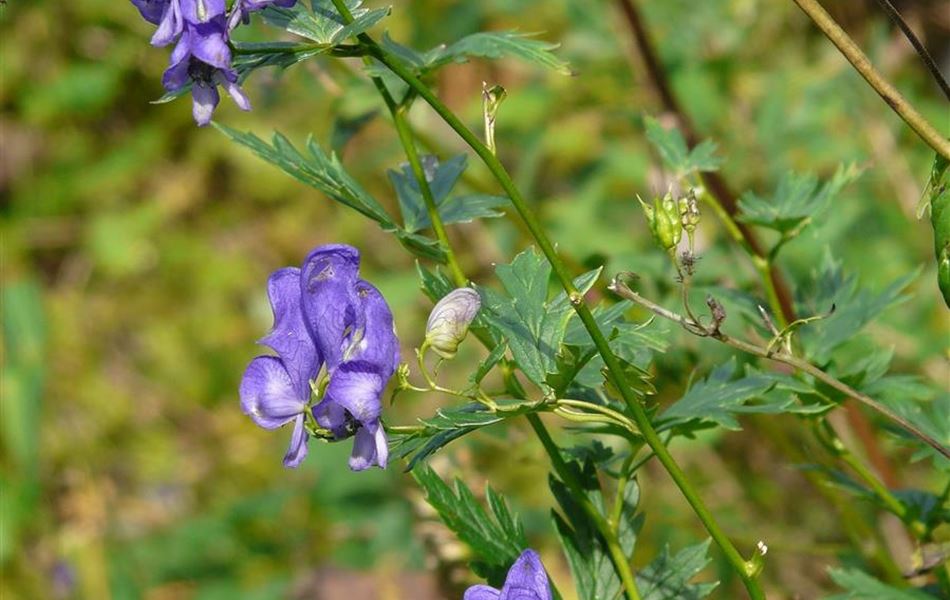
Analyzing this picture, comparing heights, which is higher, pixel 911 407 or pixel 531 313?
pixel 531 313

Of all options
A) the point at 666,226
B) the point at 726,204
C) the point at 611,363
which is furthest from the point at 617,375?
the point at 726,204

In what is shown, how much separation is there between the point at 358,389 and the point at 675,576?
1.18ft

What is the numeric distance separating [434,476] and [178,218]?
9.35 ft

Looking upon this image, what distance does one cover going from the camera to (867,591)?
1116 millimetres

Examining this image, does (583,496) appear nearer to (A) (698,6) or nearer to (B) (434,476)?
(B) (434,476)

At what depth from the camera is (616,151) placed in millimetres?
2863

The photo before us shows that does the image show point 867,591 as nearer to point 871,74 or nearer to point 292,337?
point 871,74

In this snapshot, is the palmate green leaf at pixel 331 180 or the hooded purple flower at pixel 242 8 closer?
the hooded purple flower at pixel 242 8

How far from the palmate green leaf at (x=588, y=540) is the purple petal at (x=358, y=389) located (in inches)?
9.3

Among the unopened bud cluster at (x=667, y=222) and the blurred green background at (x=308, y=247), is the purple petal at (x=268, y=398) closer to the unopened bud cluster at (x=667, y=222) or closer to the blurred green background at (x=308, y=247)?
the unopened bud cluster at (x=667, y=222)

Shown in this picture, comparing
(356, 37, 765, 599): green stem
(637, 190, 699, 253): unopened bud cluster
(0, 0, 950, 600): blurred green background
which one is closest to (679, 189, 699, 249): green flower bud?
(637, 190, 699, 253): unopened bud cluster

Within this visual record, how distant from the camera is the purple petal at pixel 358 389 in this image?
0.84 metres

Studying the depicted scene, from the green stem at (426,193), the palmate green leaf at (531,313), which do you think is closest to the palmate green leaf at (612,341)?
the palmate green leaf at (531,313)

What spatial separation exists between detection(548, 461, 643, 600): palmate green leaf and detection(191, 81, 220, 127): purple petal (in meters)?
0.41
